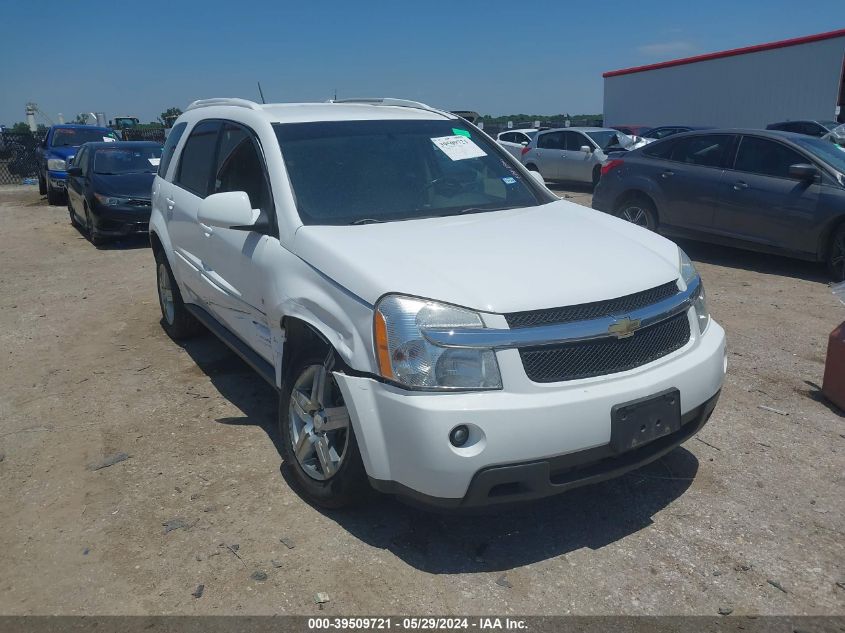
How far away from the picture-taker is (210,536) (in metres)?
3.35

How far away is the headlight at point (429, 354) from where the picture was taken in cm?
281

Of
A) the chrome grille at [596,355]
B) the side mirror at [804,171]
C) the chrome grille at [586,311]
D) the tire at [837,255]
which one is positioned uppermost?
the chrome grille at [586,311]

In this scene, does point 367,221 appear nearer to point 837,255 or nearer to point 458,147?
point 458,147

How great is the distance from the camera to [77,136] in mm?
18984

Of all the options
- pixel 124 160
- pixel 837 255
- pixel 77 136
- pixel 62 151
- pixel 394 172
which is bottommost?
pixel 837 255

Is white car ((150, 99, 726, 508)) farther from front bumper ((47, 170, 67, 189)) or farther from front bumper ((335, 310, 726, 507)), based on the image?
front bumper ((47, 170, 67, 189))

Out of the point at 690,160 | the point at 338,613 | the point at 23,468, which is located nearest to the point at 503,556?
the point at 338,613

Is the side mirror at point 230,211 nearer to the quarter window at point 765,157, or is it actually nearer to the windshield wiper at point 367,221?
the windshield wiper at point 367,221

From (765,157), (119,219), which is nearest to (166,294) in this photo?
(119,219)

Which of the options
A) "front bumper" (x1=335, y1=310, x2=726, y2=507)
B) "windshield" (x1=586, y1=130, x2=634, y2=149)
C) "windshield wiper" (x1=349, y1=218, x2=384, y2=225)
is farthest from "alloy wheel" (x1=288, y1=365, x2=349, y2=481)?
"windshield" (x1=586, y1=130, x2=634, y2=149)

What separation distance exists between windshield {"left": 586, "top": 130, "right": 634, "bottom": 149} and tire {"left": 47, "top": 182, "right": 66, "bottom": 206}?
12.8 metres

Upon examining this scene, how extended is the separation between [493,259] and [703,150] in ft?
22.0

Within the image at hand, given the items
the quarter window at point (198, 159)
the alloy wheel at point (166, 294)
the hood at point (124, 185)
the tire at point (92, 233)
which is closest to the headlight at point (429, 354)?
the quarter window at point (198, 159)

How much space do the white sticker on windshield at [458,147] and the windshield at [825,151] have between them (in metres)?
5.18
